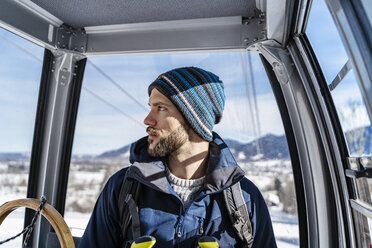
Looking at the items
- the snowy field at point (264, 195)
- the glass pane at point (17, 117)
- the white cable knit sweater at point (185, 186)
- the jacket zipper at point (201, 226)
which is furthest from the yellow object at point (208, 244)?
the glass pane at point (17, 117)

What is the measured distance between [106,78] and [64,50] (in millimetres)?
619

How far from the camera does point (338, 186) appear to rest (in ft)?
6.82

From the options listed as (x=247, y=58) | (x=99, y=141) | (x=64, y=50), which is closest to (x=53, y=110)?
(x=64, y=50)

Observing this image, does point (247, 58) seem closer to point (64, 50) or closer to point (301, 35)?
point (301, 35)

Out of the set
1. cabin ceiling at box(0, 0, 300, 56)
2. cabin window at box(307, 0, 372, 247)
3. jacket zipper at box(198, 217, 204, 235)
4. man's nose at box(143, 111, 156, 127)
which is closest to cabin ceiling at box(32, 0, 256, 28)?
cabin ceiling at box(0, 0, 300, 56)

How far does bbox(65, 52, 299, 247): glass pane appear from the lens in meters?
2.67

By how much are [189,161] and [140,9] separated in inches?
45.8

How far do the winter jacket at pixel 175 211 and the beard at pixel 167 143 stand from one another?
0.20 ft

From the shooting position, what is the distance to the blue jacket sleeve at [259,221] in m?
1.90

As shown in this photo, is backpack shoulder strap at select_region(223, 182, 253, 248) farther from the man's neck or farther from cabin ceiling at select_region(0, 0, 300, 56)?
cabin ceiling at select_region(0, 0, 300, 56)

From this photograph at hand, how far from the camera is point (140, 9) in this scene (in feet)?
7.55

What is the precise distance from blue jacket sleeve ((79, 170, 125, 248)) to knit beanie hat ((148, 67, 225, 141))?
0.63 meters

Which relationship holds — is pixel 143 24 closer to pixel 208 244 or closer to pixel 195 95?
pixel 195 95

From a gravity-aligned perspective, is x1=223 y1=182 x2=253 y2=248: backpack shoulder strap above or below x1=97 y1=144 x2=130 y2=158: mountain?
below
